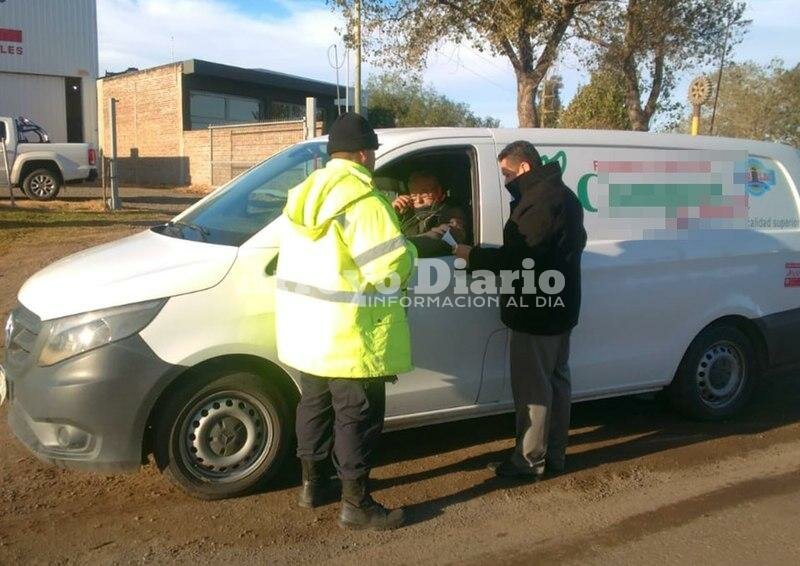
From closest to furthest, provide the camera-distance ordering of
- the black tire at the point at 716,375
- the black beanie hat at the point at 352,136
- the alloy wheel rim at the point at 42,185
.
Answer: the black beanie hat at the point at 352,136 → the black tire at the point at 716,375 → the alloy wheel rim at the point at 42,185

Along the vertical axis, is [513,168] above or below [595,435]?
above

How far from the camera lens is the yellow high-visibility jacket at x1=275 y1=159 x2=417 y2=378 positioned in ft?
11.6

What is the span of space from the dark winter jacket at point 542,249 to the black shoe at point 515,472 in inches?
32.5

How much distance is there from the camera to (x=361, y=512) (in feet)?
12.7

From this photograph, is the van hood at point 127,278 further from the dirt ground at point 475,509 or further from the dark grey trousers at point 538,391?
the dark grey trousers at point 538,391

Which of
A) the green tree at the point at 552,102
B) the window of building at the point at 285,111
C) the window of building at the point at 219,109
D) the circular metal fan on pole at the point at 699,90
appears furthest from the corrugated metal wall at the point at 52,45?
the circular metal fan on pole at the point at 699,90

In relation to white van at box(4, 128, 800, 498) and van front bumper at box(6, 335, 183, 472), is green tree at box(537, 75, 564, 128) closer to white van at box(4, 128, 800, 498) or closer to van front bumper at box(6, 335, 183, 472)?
white van at box(4, 128, 800, 498)

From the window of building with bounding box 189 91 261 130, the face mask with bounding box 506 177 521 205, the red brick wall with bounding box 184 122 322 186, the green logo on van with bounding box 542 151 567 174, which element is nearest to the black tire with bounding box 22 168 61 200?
the red brick wall with bounding box 184 122 322 186

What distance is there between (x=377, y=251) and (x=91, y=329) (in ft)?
4.74

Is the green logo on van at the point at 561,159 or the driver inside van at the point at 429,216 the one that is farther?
the green logo on van at the point at 561,159

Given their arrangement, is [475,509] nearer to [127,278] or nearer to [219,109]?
[127,278]

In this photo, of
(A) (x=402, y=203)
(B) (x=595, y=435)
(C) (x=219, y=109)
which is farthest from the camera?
(C) (x=219, y=109)

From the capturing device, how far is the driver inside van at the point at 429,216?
Answer: 4406 mm

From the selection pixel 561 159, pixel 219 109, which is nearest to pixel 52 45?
pixel 219 109
